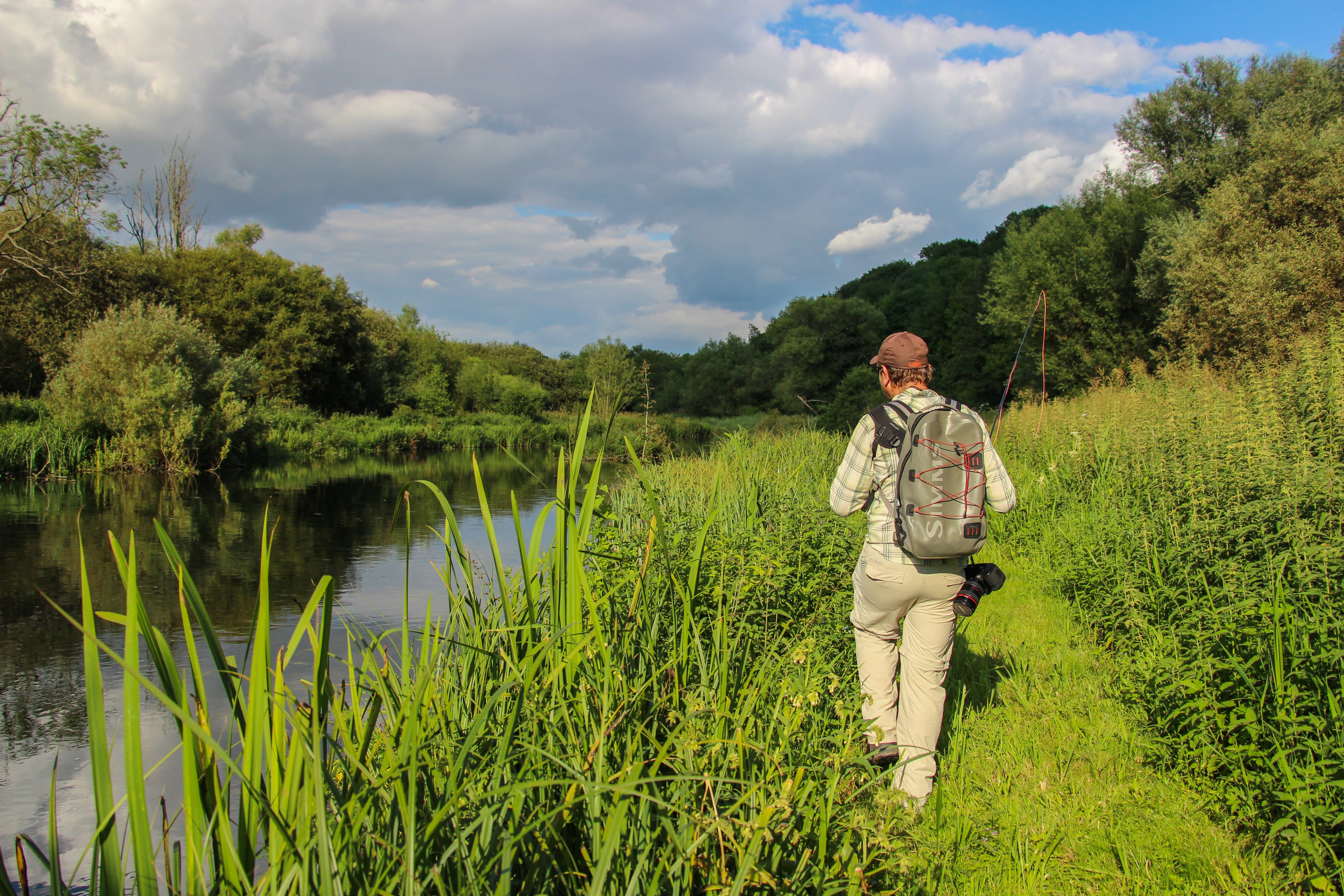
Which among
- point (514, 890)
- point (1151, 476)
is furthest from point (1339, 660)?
point (1151, 476)

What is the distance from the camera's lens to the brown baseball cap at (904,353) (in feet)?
10.3

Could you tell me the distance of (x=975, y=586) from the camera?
9.53 feet

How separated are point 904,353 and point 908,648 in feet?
3.95

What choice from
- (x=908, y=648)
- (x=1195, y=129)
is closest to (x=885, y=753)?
(x=908, y=648)

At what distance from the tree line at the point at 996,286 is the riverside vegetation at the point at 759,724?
2.98ft

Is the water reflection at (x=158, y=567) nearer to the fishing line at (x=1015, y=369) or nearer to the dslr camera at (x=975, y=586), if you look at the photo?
the dslr camera at (x=975, y=586)

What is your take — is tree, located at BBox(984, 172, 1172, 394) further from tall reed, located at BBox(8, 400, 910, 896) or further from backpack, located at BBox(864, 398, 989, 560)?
tall reed, located at BBox(8, 400, 910, 896)

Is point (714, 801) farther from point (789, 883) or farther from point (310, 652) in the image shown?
point (310, 652)

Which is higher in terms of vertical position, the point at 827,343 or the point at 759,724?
the point at 827,343

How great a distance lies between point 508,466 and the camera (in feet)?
94.1

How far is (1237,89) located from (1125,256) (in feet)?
17.0

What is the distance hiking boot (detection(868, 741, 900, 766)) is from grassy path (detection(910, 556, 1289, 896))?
0.22m

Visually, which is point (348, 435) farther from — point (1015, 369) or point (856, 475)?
point (856, 475)

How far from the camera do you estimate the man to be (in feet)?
9.58
